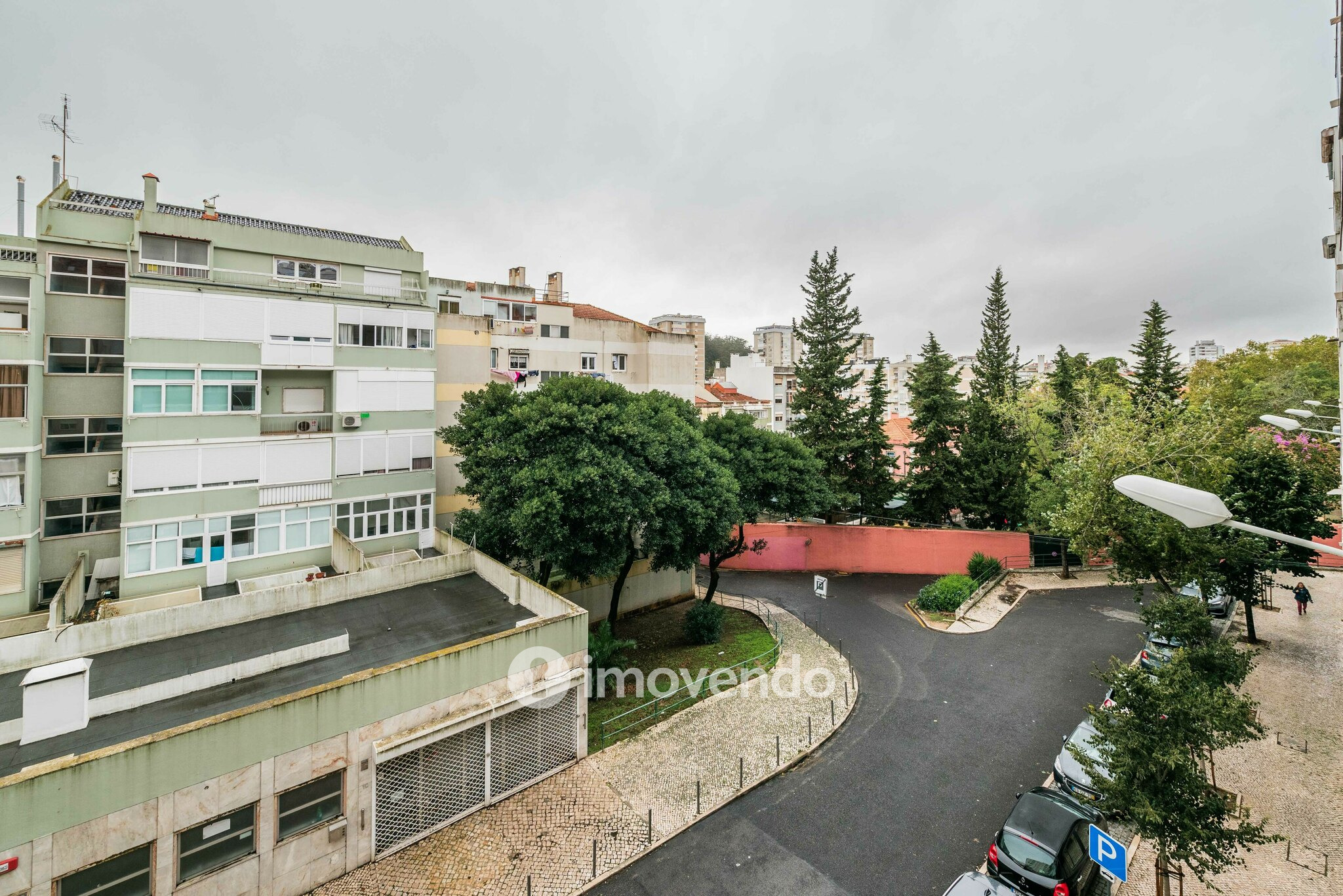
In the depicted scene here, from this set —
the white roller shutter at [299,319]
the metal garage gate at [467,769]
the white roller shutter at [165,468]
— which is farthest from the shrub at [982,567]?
the white roller shutter at [165,468]

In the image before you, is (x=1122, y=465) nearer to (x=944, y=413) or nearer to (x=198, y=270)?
(x=944, y=413)

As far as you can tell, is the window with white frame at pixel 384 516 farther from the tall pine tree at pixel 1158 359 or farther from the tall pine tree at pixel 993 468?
the tall pine tree at pixel 1158 359

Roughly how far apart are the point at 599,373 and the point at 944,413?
1992 cm

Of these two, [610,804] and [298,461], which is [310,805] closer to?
[610,804]

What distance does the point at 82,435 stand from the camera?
17375 mm

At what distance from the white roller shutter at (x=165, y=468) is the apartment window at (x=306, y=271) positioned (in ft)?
22.2

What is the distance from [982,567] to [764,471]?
41.5 feet

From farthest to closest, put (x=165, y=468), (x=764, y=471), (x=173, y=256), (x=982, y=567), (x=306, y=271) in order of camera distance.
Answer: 1. (x=982, y=567)
2. (x=764, y=471)
3. (x=306, y=271)
4. (x=173, y=256)
5. (x=165, y=468)

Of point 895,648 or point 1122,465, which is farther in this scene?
point 895,648

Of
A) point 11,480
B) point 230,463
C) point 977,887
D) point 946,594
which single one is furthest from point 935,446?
point 11,480

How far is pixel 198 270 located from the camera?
60.8 feet

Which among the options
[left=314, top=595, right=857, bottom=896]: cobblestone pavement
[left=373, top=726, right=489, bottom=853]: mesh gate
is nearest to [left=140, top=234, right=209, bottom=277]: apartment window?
[left=373, top=726, right=489, bottom=853]: mesh gate

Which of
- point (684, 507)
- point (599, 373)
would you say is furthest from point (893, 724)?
point (599, 373)

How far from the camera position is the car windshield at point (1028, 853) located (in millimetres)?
10047
